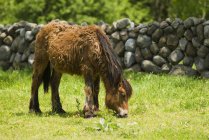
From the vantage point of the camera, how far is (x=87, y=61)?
37.3ft

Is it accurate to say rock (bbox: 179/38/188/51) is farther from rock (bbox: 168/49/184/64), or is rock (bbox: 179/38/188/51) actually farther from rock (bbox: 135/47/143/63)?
rock (bbox: 135/47/143/63)

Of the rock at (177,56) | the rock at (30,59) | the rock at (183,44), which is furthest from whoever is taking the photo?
the rock at (30,59)

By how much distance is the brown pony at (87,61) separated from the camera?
11.3m

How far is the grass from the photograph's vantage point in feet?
32.2

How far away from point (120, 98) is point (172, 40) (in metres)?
5.38

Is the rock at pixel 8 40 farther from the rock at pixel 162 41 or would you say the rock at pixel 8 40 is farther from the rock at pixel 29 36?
the rock at pixel 162 41

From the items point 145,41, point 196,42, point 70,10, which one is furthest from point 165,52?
point 70,10

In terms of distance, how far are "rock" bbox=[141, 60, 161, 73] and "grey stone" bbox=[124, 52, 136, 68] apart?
1.33 feet

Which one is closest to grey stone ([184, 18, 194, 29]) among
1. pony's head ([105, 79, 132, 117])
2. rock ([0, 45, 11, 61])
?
pony's head ([105, 79, 132, 117])

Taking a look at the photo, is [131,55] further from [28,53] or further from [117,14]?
[117,14]

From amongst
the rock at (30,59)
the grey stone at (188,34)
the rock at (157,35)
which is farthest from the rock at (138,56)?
the rock at (30,59)

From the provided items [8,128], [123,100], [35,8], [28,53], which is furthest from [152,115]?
[35,8]

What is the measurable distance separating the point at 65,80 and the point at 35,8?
1164 centimetres

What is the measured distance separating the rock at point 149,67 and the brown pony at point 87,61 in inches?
186
